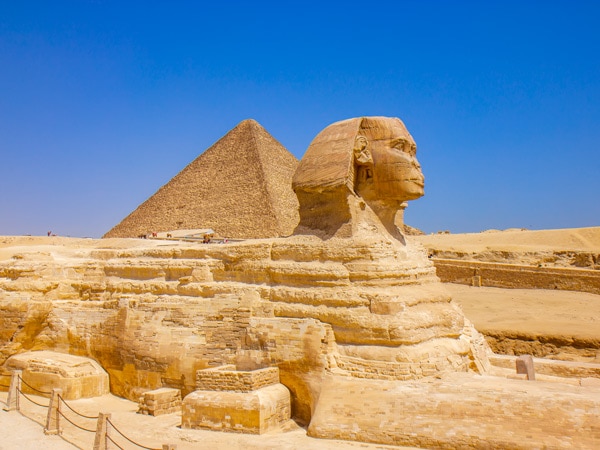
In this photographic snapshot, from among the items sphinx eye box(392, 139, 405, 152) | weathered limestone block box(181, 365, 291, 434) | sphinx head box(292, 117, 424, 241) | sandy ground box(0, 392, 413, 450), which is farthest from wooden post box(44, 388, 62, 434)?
sphinx eye box(392, 139, 405, 152)

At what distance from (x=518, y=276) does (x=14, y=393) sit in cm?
1743

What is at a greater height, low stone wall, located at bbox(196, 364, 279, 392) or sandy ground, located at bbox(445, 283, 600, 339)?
sandy ground, located at bbox(445, 283, 600, 339)

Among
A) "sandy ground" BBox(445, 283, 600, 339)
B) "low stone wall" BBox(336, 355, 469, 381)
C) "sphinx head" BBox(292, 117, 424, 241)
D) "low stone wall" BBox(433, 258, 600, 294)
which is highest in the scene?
Result: "sphinx head" BBox(292, 117, 424, 241)

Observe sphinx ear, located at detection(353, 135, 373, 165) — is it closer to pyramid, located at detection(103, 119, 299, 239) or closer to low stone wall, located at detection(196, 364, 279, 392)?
low stone wall, located at detection(196, 364, 279, 392)

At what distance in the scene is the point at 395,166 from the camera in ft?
26.1

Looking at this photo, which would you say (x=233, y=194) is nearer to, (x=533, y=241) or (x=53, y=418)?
(x=53, y=418)

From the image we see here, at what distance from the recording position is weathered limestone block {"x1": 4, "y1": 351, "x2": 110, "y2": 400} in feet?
29.7

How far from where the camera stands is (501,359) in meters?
9.16

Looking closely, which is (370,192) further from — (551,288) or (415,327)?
(551,288)

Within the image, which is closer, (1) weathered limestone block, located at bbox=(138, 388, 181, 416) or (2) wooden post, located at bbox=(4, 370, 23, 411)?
(1) weathered limestone block, located at bbox=(138, 388, 181, 416)

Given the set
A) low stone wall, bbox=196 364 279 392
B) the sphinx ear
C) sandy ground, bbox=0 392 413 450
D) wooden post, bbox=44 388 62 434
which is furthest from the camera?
the sphinx ear

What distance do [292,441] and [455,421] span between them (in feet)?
5.85

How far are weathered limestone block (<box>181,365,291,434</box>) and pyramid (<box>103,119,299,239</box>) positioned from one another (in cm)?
1087

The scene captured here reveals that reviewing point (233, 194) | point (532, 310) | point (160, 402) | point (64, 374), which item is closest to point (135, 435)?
point (160, 402)
